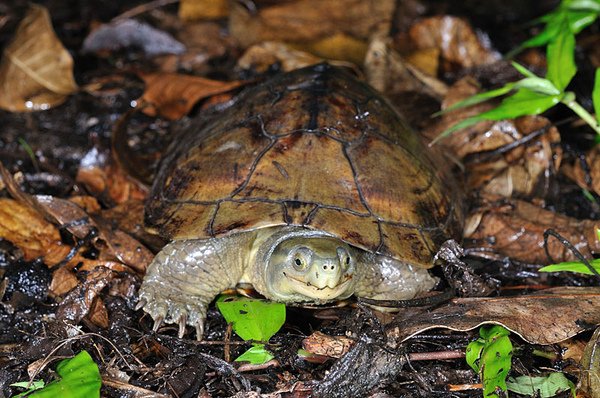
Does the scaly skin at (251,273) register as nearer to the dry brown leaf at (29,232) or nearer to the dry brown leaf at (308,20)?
the dry brown leaf at (29,232)

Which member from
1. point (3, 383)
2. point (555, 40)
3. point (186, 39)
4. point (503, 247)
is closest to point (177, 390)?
point (3, 383)

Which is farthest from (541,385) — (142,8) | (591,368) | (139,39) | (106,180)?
(142,8)

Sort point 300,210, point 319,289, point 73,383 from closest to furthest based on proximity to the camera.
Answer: point 73,383
point 319,289
point 300,210

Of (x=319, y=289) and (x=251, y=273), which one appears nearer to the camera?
(x=319, y=289)

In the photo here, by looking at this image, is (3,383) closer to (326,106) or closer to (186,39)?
(326,106)

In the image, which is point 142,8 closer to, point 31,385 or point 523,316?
point 31,385

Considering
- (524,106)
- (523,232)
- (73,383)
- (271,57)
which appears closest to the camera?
(73,383)
